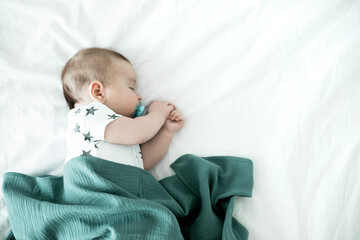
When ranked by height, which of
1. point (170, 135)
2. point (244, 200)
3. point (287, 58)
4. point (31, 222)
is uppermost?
point (287, 58)

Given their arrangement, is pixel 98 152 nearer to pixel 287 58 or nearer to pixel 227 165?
pixel 227 165

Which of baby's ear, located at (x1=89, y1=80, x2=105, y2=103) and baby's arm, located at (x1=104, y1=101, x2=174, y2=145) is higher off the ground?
baby's ear, located at (x1=89, y1=80, x2=105, y2=103)

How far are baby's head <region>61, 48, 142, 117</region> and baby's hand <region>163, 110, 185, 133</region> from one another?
124mm

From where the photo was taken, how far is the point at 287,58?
1060mm

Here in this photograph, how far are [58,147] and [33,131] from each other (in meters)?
0.10

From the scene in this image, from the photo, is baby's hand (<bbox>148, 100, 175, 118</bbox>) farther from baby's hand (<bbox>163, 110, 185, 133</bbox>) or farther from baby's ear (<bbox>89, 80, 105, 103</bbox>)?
baby's ear (<bbox>89, 80, 105, 103</bbox>)

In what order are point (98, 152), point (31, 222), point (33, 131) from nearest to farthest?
point (31, 222) < point (98, 152) < point (33, 131)

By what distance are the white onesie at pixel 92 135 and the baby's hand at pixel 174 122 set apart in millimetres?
173

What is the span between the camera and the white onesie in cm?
92

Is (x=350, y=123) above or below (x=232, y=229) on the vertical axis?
above

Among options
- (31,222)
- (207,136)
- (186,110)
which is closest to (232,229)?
(207,136)

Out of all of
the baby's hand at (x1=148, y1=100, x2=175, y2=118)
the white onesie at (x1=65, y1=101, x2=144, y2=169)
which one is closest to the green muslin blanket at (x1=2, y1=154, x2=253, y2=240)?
the white onesie at (x1=65, y1=101, x2=144, y2=169)

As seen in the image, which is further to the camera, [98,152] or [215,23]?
[215,23]

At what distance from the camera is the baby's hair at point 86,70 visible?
1.02 m
